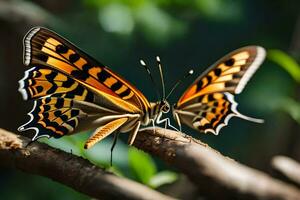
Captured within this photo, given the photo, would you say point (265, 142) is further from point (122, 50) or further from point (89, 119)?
point (89, 119)

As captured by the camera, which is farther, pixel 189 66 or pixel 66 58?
pixel 189 66

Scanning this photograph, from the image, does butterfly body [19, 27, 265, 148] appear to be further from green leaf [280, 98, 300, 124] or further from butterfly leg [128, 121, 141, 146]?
green leaf [280, 98, 300, 124]

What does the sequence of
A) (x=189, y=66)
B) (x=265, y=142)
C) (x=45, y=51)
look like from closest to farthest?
(x=45, y=51) → (x=265, y=142) → (x=189, y=66)

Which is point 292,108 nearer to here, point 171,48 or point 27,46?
point 27,46

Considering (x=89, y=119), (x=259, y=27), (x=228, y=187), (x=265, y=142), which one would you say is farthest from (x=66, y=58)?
(x=259, y=27)

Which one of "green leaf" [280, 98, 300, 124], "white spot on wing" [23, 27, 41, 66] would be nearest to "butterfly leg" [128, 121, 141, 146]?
"white spot on wing" [23, 27, 41, 66]

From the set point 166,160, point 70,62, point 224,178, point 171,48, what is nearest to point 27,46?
point 70,62
